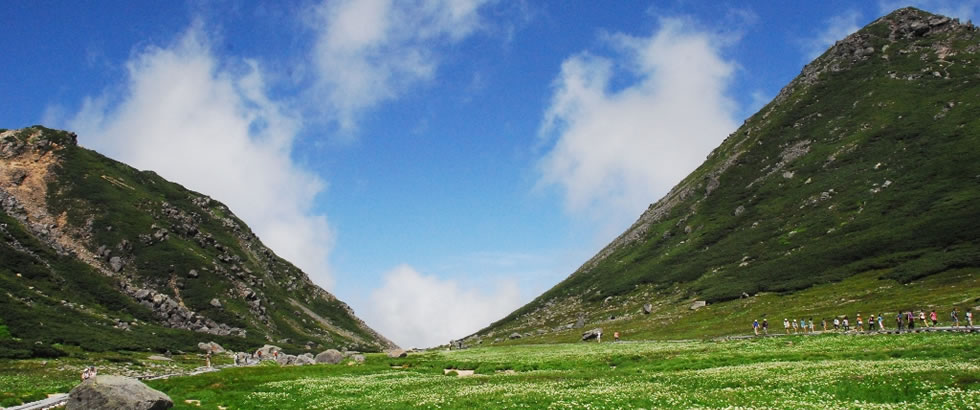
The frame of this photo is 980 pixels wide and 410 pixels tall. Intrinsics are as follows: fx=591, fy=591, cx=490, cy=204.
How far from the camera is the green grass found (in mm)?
28594

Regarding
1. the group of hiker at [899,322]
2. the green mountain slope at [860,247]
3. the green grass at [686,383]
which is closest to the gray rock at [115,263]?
the green mountain slope at [860,247]

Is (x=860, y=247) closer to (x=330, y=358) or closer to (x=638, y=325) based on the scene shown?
(x=638, y=325)

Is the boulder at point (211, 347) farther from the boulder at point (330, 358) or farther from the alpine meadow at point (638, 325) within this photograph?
the boulder at point (330, 358)

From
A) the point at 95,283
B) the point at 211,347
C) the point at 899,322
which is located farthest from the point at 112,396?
the point at 95,283

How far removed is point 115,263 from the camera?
178 m

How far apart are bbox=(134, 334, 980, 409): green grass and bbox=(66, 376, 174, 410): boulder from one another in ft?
12.7

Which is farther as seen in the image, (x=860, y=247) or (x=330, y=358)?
(x=860, y=247)

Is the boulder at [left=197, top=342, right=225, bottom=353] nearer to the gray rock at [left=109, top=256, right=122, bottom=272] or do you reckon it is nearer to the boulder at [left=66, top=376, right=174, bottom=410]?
the gray rock at [left=109, top=256, right=122, bottom=272]

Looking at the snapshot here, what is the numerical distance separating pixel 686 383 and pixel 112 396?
1362 inches

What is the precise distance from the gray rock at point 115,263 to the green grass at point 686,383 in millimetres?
136074

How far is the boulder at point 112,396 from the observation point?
1351 inches

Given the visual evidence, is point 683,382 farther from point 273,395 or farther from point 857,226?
point 857,226

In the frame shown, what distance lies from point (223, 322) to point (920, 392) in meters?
183

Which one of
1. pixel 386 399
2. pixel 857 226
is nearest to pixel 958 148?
pixel 857 226
